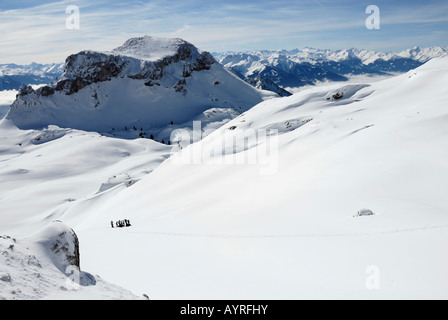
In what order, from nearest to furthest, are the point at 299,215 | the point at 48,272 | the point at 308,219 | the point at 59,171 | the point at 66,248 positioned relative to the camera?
1. the point at 48,272
2. the point at 66,248
3. the point at 308,219
4. the point at 299,215
5. the point at 59,171

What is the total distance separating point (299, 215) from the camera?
17859mm

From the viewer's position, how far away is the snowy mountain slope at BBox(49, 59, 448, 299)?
11.0 m

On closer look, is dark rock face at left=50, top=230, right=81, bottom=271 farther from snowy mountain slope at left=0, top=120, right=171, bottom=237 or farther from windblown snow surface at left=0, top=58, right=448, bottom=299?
snowy mountain slope at left=0, top=120, right=171, bottom=237

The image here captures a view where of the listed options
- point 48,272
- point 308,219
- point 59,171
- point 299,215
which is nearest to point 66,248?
point 48,272

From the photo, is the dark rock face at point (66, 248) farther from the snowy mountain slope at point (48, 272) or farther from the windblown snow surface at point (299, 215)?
the windblown snow surface at point (299, 215)

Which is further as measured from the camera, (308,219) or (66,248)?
(308,219)

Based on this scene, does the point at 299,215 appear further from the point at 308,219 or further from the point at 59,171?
the point at 59,171

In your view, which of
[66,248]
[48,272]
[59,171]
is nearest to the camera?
[48,272]

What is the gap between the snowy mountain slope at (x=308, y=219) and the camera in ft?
36.1

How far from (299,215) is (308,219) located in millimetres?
933

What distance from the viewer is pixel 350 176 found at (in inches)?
842

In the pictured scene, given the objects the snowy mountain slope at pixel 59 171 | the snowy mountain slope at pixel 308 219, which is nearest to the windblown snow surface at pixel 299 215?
the snowy mountain slope at pixel 308 219

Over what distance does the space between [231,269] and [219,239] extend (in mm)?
3942
